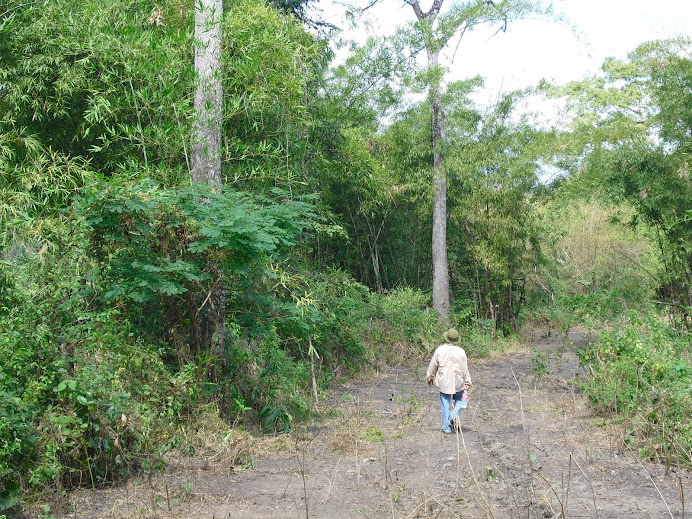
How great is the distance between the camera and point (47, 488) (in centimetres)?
436

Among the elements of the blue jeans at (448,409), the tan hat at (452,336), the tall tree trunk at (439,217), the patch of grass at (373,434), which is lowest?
the patch of grass at (373,434)

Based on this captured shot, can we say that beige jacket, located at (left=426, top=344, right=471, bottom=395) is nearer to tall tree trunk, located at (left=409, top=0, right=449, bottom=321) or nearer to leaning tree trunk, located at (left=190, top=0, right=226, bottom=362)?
leaning tree trunk, located at (left=190, top=0, right=226, bottom=362)

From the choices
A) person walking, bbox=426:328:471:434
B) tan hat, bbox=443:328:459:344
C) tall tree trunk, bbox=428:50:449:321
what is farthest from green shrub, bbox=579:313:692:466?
tall tree trunk, bbox=428:50:449:321

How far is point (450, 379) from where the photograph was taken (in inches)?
267

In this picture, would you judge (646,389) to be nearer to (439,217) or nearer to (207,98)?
(207,98)

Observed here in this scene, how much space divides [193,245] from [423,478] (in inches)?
110

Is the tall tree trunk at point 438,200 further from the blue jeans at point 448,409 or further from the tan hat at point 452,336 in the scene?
the blue jeans at point 448,409

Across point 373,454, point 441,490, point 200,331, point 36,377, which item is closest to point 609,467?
point 441,490

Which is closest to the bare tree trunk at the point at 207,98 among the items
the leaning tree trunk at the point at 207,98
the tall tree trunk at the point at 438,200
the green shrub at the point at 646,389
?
the leaning tree trunk at the point at 207,98

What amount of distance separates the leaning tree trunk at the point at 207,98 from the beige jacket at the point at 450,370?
2.97m

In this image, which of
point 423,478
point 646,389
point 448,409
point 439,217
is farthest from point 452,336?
point 439,217

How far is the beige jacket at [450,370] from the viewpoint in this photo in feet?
22.2

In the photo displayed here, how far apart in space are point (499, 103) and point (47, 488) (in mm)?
13888

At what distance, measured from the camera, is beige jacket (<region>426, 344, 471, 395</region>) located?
6.77 meters
